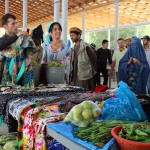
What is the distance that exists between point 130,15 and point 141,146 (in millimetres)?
14827

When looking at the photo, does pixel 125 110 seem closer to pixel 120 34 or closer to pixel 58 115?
pixel 58 115

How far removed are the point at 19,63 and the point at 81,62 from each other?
1.83m

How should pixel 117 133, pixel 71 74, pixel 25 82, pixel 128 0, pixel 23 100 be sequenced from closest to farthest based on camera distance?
1. pixel 117 133
2. pixel 23 100
3. pixel 25 82
4. pixel 71 74
5. pixel 128 0

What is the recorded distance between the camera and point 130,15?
1535 cm

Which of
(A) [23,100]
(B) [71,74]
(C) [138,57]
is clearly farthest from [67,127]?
(B) [71,74]

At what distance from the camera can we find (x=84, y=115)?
1.69 meters

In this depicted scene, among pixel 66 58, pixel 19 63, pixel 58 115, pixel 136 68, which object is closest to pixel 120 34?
pixel 136 68

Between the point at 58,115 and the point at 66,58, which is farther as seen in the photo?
the point at 66,58

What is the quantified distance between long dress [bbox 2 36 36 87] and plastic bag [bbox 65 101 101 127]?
1.53 m

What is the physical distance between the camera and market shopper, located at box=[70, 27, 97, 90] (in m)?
4.89

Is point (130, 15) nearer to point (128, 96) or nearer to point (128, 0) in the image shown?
point (128, 0)

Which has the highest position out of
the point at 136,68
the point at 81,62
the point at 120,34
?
the point at 120,34

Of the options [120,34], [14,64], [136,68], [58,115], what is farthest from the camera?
[120,34]

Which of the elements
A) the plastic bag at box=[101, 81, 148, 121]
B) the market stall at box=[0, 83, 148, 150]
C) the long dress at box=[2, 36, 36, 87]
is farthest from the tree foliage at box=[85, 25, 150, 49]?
the plastic bag at box=[101, 81, 148, 121]
